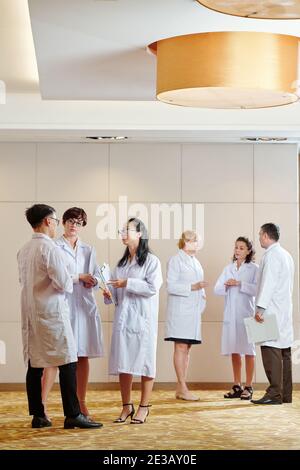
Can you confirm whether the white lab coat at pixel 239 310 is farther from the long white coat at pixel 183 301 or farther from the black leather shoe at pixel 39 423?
the black leather shoe at pixel 39 423

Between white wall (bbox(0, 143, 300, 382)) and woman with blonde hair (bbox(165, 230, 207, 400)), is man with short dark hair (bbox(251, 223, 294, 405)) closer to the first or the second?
A: woman with blonde hair (bbox(165, 230, 207, 400))

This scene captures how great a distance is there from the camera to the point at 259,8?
18.1 feet

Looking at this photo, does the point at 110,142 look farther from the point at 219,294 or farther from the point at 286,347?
the point at 286,347

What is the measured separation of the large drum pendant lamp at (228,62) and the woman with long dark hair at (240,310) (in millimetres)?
2879

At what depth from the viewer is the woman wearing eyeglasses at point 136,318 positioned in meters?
7.22

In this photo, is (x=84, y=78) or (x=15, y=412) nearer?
(x=84, y=78)

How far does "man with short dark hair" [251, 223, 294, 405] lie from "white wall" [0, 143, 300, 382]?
134cm

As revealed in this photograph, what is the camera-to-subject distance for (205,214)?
10289mm

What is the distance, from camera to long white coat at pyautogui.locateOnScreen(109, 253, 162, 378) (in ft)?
23.7

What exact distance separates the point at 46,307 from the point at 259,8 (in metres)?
2.68

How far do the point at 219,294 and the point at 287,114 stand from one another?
6.17ft

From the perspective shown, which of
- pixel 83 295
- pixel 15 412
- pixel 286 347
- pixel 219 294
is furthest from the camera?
pixel 219 294

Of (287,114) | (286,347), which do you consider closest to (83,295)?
(286,347)
